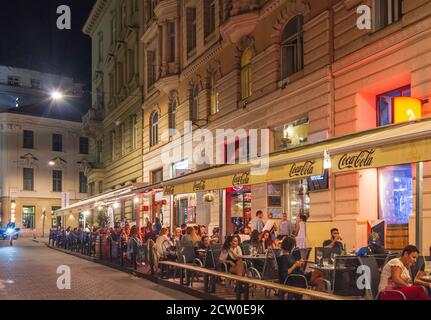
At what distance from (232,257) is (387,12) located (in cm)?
802

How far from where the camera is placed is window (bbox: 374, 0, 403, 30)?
1562cm

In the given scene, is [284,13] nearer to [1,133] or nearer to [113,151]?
[113,151]

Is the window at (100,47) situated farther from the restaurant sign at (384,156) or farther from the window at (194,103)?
the restaurant sign at (384,156)

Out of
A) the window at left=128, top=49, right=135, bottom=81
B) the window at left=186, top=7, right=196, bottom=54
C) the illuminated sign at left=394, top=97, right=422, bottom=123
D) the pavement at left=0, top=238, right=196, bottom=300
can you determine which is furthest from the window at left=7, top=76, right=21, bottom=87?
the illuminated sign at left=394, top=97, right=422, bottom=123

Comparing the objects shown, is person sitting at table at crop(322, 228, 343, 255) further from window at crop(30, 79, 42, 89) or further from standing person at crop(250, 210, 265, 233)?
window at crop(30, 79, 42, 89)

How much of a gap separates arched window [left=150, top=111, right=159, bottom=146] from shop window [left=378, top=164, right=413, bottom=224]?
65.3 ft

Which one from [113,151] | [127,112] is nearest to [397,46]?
[127,112]

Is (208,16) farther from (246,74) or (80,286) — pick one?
(80,286)

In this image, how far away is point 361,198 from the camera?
16422 millimetres

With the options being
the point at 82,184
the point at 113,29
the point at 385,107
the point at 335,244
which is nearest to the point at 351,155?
the point at 335,244

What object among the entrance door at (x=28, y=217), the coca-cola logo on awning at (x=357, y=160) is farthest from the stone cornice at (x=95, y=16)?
the coca-cola logo on awning at (x=357, y=160)

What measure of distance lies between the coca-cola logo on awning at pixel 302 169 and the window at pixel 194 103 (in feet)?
55.3

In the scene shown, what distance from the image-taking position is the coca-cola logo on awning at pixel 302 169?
1150 centimetres

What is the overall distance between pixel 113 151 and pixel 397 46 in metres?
33.3
